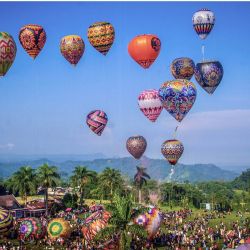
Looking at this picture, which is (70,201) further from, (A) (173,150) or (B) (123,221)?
(B) (123,221)

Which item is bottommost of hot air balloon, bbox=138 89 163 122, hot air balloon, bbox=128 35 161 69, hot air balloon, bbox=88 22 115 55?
hot air balloon, bbox=138 89 163 122

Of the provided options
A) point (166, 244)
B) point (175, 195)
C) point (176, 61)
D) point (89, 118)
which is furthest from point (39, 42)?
point (175, 195)

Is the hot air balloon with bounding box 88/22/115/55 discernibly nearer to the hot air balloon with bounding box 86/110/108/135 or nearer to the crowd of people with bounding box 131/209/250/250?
the hot air balloon with bounding box 86/110/108/135

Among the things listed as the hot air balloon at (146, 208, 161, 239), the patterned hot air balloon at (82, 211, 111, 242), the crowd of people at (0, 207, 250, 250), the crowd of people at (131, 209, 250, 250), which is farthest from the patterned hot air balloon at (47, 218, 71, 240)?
the hot air balloon at (146, 208, 161, 239)

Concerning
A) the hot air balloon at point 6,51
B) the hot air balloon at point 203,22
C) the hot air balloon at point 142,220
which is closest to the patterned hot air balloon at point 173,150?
the hot air balloon at point 203,22

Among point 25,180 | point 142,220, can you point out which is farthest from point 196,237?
point 25,180

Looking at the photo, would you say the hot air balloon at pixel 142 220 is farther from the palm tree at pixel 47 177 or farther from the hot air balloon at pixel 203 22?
the palm tree at pixel 47 177

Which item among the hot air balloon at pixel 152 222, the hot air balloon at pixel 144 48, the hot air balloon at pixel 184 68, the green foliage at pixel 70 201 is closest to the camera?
the hot air balloon at pixel 152 222
